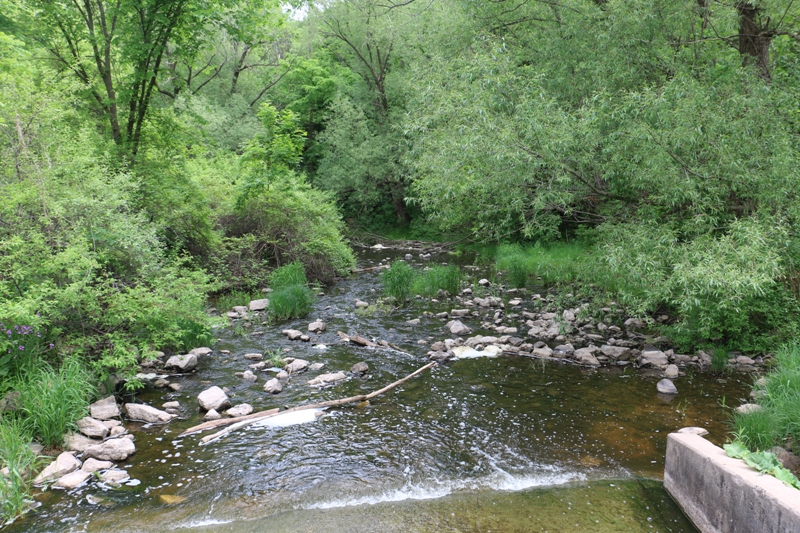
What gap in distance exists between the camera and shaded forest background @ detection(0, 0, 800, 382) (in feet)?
21.2

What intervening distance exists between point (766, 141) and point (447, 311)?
7.16 meters

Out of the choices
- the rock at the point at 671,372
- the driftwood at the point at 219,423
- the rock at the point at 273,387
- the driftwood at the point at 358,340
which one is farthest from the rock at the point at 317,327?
the rock at the point at 671,372

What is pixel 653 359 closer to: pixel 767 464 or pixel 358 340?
pixel 767 464

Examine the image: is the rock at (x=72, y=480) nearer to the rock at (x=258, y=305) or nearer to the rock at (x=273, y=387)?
the rock at (x=273, y=387)

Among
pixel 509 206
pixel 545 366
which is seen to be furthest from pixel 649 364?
pixel 509 206

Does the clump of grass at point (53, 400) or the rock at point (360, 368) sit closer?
the clump of grass at point (53, 400)

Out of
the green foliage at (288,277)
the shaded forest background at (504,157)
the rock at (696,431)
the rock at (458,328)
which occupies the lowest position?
the rock at (696,431)

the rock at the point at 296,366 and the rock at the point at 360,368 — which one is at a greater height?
the rock at the point at 296,366

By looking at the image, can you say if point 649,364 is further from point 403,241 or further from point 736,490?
point 403,241

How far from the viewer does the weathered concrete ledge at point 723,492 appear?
3.30 meters

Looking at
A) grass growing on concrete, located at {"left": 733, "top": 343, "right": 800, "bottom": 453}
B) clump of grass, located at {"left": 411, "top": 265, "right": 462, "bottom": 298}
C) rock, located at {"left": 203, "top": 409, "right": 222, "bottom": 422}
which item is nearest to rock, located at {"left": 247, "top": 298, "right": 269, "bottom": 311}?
clump of grass, located at {"left": 411, "top": 265, "right": 462, "bottom": 298}

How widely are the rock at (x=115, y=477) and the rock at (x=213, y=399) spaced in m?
1.51

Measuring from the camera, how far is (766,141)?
6.91m

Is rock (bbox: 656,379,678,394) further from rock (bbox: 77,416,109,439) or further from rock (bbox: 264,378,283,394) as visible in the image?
rock (bbox: 77,416,109,439)
